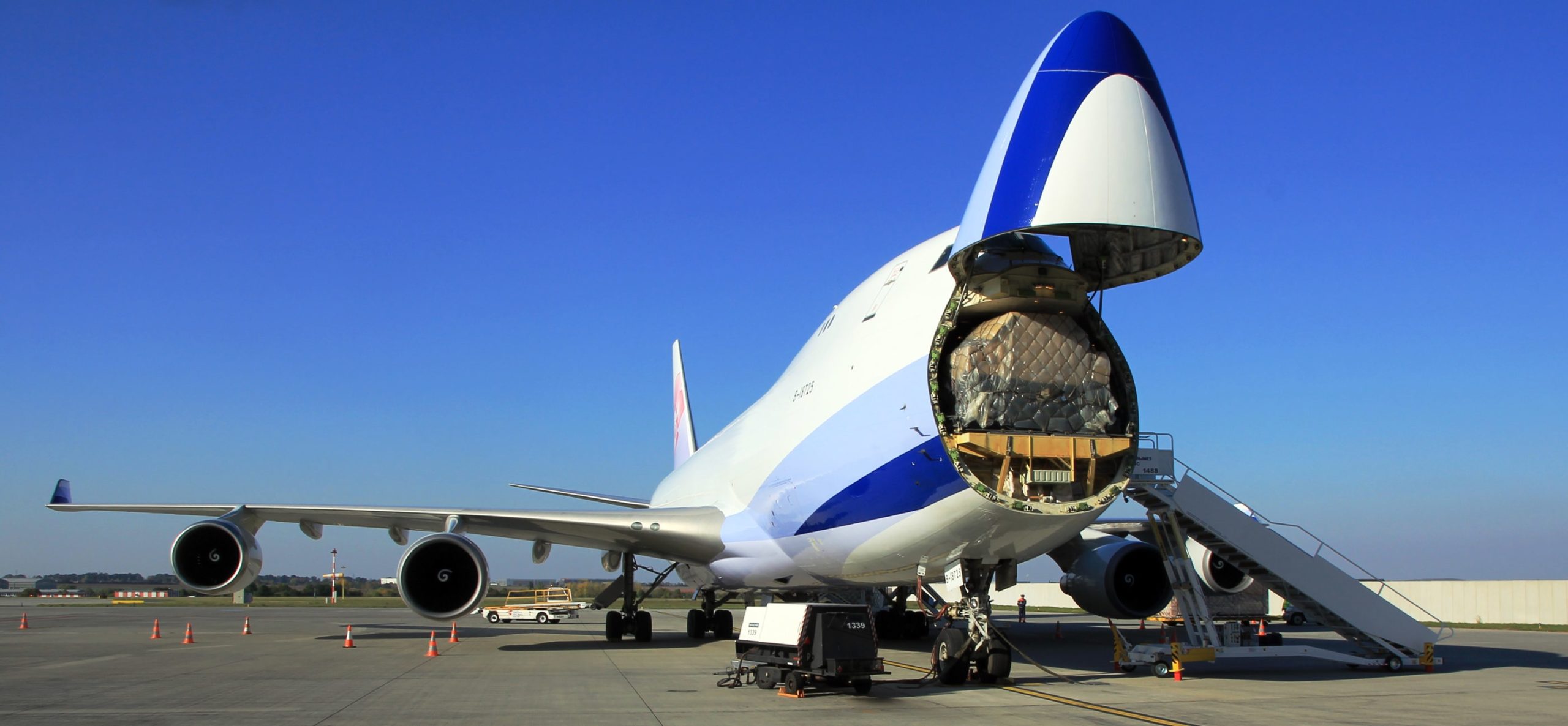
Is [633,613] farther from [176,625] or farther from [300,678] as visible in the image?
[176,625]

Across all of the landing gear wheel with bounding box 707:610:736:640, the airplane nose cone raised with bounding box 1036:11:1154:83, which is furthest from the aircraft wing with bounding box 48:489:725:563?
the airplane nose cone raised with bounding box 1036:11:1154:83

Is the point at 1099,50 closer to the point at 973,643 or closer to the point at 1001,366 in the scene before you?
the point at 1001,366

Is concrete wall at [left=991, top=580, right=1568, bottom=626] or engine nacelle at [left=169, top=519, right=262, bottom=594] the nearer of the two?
engine nacelle at [left=169, top=519, right=262, bottom=594]

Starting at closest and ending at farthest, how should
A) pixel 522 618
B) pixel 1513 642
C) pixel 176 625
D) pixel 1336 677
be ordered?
1. pixel 1336 677
2. pixel 1513 642
3. pixel 176 625
4. pixel 522 618

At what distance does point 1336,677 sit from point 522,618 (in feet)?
86.3

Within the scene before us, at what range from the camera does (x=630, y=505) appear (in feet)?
84.7

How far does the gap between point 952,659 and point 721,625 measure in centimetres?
1176

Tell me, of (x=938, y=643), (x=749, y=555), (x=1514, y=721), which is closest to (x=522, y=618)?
(x=749, y=555)

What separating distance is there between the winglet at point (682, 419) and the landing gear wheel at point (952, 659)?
18.2 meters

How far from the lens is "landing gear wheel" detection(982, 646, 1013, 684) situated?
41.5 ft

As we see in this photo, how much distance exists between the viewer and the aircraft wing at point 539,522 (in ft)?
59.6

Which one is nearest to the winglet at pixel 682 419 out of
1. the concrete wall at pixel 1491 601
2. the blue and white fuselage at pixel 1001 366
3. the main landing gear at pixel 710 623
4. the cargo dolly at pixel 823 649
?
the main landing gear at pixel 710 623

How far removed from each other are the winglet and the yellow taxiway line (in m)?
18.7

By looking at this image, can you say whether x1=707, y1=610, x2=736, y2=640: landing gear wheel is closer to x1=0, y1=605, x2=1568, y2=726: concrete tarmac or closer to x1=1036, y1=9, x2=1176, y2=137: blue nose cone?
Answer: x1=0, y1=605, x2=1568, y2=726: concrete tarmac
